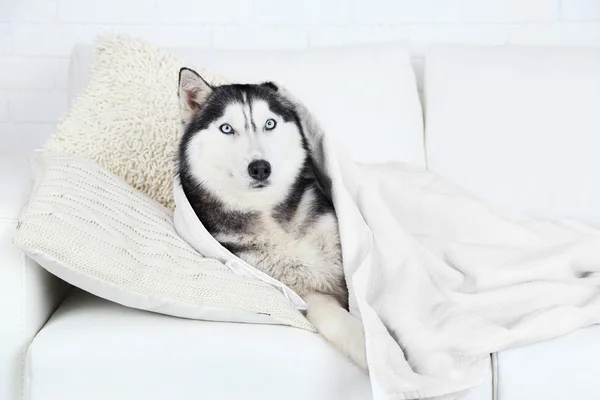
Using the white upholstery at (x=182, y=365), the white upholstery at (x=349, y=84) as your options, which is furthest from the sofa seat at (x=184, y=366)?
the white upholstery at (x=349, y=84)

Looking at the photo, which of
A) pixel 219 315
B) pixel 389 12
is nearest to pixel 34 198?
pixel 219 315

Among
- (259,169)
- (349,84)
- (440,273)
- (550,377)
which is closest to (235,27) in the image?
(349,84)

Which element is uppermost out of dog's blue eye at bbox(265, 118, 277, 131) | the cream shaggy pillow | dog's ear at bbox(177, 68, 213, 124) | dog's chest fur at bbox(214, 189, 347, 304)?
dog's ear at bbox(177, 68, 213, 124)

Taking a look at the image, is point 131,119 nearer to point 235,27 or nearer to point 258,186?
point 258,186

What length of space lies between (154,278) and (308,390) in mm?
306

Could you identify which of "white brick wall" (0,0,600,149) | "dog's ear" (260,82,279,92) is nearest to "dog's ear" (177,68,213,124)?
"dog's ear" (260,82,279,92)

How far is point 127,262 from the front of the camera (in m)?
1.21

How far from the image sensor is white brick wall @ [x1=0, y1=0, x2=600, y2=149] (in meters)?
2.28

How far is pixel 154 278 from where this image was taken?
120 centimetres

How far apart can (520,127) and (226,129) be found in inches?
33.2

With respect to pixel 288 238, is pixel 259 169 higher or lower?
higher

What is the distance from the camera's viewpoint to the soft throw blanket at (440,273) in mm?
1144

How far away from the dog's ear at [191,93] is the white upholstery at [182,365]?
1.54ft

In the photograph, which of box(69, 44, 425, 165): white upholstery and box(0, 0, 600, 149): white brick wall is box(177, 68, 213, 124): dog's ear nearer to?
box(69, 44, 425, 165): white upholstery
